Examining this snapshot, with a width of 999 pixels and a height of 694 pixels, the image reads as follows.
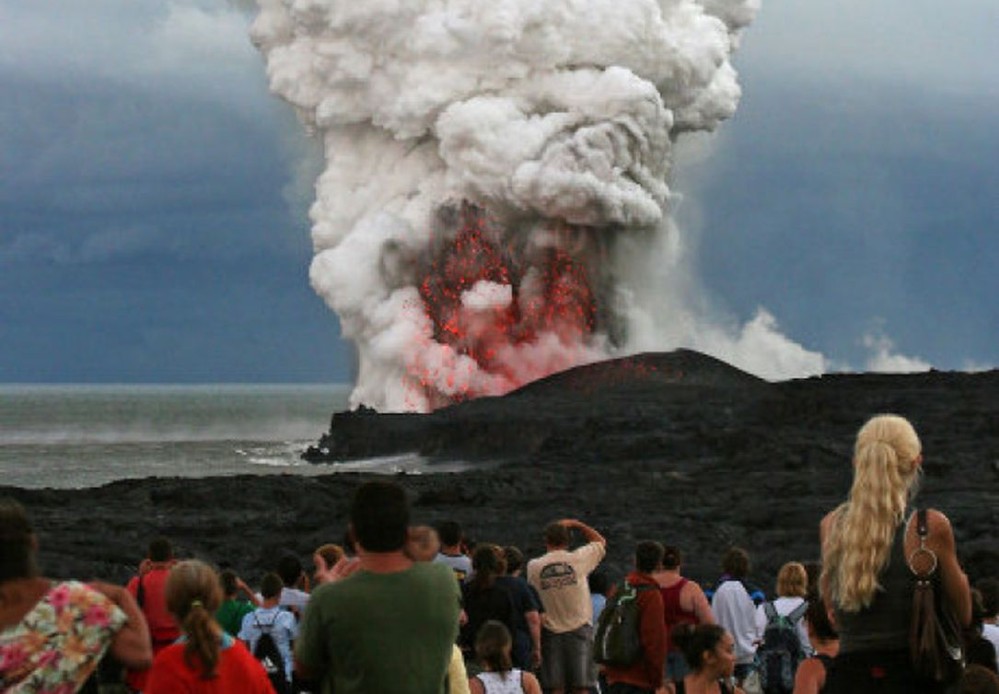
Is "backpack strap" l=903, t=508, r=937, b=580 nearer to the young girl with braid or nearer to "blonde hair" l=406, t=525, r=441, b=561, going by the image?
"blonde hair" l=406, t=525, r=441, b=561

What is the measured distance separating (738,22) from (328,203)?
22.3m

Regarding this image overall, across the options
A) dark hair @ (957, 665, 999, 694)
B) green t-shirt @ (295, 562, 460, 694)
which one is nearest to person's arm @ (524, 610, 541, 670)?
dark hair @ (957, 665, 999, 694)

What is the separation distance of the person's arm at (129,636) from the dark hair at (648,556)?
5.36 metres

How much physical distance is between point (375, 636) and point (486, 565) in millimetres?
6113

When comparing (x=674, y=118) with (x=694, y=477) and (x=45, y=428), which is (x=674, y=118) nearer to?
(x=694, y=477)

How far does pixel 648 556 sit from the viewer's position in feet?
38.1

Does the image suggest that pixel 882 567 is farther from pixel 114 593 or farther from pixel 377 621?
pixel 114 593

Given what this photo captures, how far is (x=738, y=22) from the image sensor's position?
94.2 meters

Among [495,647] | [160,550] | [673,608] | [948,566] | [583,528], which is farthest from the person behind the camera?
[673,608]

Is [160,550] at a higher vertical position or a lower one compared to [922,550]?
lower

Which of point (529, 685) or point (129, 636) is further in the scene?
point (529, 685)

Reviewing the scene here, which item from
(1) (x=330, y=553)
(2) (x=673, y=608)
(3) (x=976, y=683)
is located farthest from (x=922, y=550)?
(1) (x=330, y=553)

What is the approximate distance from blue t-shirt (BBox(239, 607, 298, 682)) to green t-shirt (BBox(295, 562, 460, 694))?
6016 mm

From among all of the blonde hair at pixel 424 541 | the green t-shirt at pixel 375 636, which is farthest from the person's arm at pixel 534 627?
the green t-shirt at pixel 375 636
